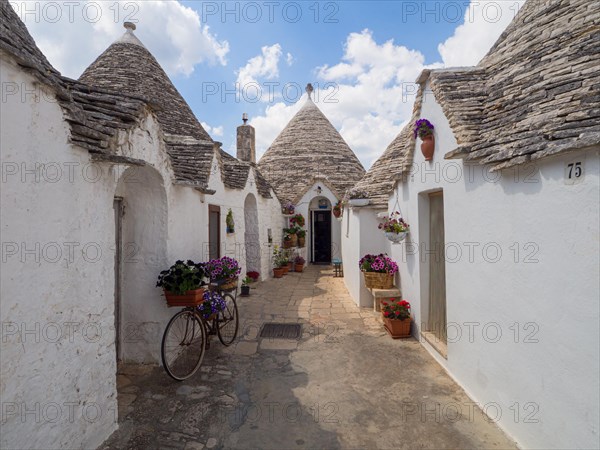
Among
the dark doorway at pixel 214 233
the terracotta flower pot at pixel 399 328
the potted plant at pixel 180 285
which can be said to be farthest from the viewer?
the dark doorway at pixel 214 233

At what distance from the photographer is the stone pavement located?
3125 mm

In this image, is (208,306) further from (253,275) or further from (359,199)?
(253,275)

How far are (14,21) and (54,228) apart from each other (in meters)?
1.83

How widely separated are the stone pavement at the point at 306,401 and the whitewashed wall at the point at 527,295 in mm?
433

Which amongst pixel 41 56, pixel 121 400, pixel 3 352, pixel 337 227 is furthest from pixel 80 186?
pixel 337 227

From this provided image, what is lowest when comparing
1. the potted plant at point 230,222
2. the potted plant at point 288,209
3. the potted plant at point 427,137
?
the potted plant at point 230,222

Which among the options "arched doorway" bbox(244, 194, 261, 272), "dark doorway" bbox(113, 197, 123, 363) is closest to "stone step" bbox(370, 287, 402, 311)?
"dark doorway" bbox(113, 197, 123, 363)

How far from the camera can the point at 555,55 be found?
3.25 m

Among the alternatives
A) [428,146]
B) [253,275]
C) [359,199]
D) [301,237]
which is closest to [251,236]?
[253,275]

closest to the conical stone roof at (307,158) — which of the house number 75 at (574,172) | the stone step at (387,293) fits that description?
the stone step at (387,293)

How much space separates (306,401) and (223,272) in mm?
2781

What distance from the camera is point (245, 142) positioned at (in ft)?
41.8

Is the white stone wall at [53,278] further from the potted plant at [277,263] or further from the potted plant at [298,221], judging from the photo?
the potted plant at [298,221]

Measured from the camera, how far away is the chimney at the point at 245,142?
1273 cm
